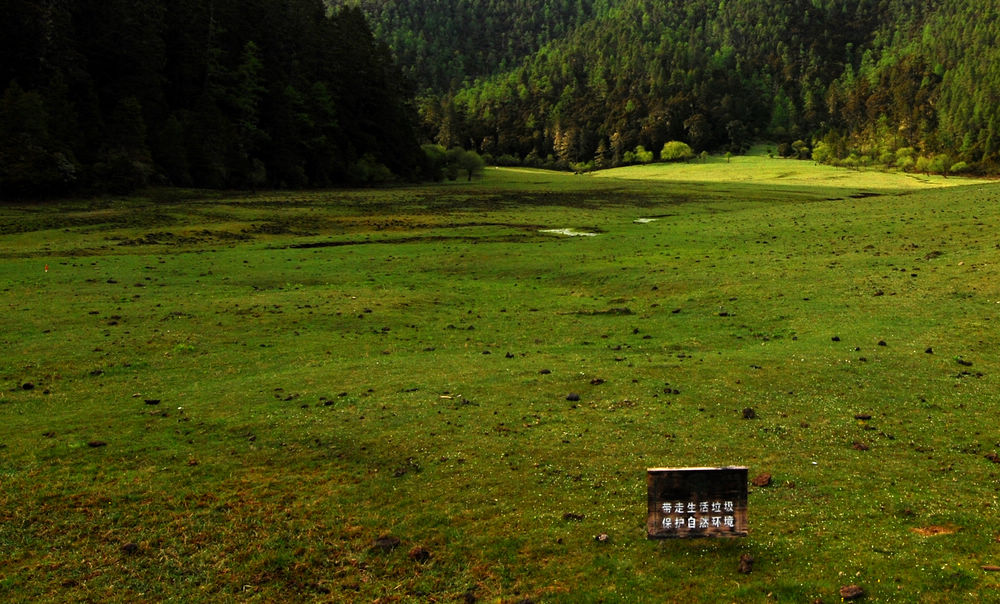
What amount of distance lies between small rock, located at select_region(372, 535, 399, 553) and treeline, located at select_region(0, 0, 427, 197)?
74.0 m

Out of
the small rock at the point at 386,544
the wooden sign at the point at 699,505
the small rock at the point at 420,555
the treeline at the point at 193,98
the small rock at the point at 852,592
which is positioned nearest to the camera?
the small rock at the point at 852,592

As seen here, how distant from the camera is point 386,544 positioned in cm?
1068

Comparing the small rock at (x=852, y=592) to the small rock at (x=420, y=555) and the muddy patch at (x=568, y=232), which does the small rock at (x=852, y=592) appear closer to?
the small rock at (x=420, y=555)

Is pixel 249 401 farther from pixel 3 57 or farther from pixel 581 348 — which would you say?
pixel 3 57

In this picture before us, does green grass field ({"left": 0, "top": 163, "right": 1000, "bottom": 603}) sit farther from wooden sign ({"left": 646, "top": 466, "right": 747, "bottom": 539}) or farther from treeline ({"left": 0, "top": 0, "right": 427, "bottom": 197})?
treeline ({"left": 0, "top": 0, "right": 427, "bottom": 197})

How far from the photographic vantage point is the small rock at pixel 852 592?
9.03m

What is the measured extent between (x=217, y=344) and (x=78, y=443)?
967 centimetres

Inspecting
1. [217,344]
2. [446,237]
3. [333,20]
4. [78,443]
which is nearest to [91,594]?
[78,443]

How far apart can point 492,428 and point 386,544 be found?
507cm

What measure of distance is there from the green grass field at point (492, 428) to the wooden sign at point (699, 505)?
2.03 ft

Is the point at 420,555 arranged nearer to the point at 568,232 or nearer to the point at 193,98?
the point at 568,232

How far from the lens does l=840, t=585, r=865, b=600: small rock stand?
9031 mm

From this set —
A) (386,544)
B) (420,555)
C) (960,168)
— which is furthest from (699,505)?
(960,168)

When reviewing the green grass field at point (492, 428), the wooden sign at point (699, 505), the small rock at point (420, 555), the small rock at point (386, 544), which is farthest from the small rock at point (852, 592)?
the small rock at point (386, 544)
